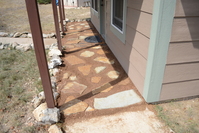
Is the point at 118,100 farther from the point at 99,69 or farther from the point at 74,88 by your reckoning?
the point at 99,69

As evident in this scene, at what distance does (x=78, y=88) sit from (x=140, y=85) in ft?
3.46

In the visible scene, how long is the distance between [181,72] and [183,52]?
0.97 ft

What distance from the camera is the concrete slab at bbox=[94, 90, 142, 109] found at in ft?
7.40

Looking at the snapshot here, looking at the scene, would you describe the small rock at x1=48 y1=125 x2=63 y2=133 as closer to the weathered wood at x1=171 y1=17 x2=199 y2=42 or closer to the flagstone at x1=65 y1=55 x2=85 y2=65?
the weathered wood at x1=171 y1=17 x2=199 y2=42

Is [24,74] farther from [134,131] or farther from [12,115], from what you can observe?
[134,131]

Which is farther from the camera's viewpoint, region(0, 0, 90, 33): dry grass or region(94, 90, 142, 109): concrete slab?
region(0, 0, 90, 33): dry grass

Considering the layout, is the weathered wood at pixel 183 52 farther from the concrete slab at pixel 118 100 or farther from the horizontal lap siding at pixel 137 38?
the concrete slab at pixel 118 100

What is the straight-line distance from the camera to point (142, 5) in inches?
82.3

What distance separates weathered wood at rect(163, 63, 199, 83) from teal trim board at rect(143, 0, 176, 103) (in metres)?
0.09

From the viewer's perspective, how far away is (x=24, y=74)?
325cm

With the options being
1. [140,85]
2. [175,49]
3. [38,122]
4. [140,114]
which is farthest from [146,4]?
[38,122]

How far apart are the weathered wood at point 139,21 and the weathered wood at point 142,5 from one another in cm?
6

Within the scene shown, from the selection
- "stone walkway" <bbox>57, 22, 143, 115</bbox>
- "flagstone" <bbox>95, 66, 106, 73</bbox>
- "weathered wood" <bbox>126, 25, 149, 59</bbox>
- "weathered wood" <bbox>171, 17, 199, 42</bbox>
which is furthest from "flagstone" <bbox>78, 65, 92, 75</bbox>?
"weathered wood" <bbox>171, 17, 199, 42</bbox>

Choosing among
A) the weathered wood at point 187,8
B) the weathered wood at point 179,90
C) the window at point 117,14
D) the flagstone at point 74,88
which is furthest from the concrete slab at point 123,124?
the window at point 117,14
